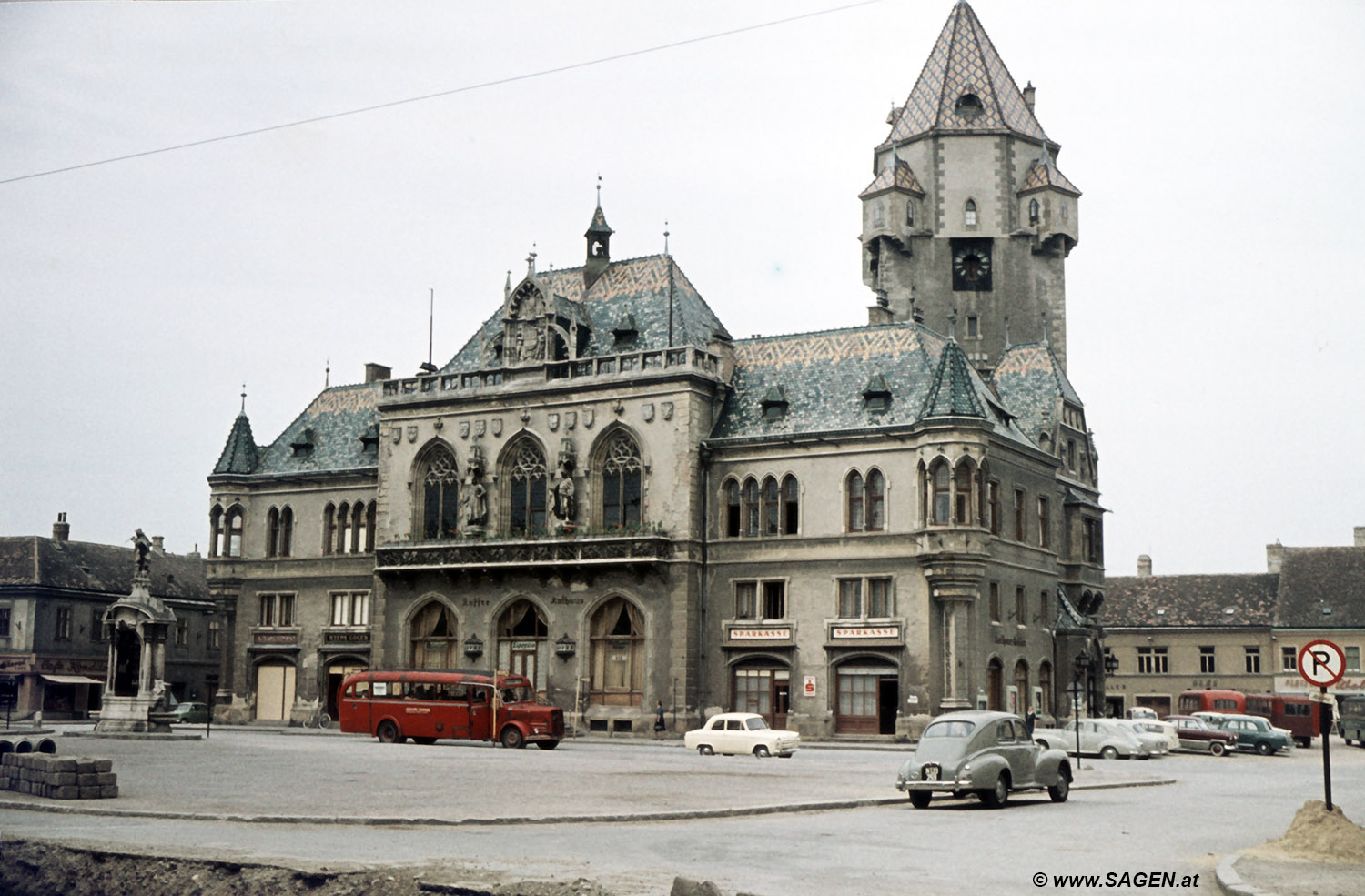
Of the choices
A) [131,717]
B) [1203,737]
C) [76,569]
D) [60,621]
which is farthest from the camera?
[76,569]

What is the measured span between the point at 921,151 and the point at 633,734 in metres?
35.0

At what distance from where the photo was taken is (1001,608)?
54.0 m

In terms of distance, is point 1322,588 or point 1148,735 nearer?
point 1148,735

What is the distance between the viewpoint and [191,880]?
15344mm

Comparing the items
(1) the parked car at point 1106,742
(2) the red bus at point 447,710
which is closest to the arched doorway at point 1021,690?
(1) the parked car at point 1106,742

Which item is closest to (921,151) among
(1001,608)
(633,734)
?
(1001,608)

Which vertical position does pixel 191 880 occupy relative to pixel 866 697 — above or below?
below

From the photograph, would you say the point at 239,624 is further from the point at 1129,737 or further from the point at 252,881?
the point at 252,881

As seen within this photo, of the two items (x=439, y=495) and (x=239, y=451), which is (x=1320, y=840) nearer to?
(x=439, y=495)

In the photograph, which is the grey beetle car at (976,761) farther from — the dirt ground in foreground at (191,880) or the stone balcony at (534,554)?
the stone balcony at (534,554)

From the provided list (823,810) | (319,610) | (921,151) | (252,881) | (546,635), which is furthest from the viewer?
(921,151)

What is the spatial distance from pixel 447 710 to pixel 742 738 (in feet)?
34.9

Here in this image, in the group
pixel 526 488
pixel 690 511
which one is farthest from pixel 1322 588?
pixel 526 488

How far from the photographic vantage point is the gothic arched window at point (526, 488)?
5909 cm
